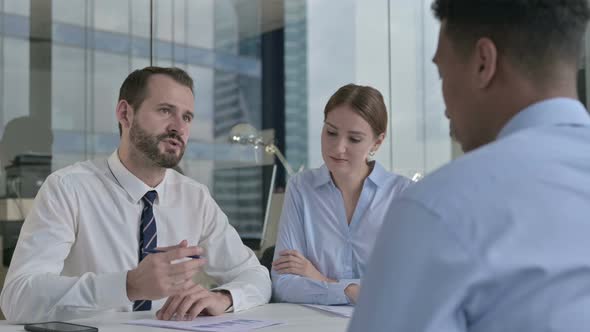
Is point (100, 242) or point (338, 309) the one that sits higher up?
point (100, 242)

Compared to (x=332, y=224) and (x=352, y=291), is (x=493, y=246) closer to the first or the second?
(x=352, y=291)

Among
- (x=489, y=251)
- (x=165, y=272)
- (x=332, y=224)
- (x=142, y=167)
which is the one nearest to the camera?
(x=489, y=251)

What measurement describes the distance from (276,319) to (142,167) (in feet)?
2.77

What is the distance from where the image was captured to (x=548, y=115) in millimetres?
782

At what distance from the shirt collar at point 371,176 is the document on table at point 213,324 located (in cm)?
88

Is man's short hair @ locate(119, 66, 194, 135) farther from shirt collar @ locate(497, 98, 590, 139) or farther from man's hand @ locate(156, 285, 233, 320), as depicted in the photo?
shirt collar @ locate(497, 98, 590, 139)

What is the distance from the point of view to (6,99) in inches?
164

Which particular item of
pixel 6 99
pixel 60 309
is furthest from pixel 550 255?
pixel 6 99

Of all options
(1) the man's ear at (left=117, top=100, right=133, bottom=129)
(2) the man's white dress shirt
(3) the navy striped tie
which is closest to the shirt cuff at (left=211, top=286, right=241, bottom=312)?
(2) the man's white dress shirt

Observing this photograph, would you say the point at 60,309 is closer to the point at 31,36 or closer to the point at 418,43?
the point at 31,36

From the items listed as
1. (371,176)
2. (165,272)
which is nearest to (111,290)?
(165,272)

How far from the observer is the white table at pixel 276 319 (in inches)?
64.6

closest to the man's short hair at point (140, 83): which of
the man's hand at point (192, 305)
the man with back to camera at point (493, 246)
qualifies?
the man's hand at point (192, 305)

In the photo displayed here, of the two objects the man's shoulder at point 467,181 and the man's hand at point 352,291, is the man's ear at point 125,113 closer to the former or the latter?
the man's hand at point 352,291
